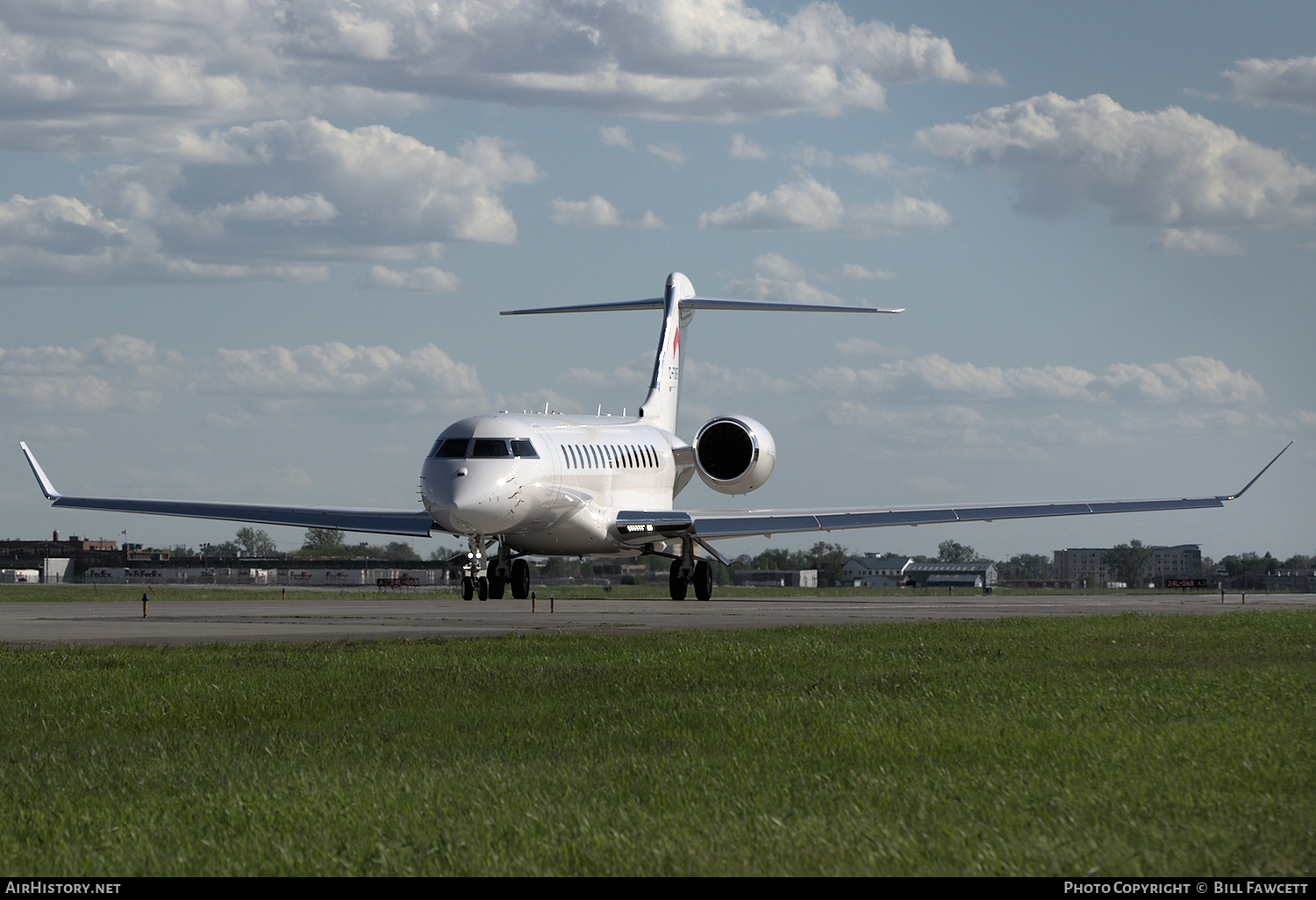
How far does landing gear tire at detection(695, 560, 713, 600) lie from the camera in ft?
144

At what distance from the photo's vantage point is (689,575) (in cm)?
4375

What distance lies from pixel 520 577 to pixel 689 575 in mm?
5637

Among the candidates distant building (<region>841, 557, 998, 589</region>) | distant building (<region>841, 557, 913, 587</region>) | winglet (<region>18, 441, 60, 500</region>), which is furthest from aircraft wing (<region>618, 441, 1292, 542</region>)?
distant building (<region>841, 557, 913, 587</region>)

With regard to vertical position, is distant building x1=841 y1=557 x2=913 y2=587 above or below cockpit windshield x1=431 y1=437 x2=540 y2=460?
below

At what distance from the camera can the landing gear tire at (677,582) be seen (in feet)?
143

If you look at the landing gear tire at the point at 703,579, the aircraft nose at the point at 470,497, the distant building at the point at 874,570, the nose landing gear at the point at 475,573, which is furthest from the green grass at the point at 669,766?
the distant building at the point at 874,570

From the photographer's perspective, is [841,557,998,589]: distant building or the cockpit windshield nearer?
the cockpit windshield

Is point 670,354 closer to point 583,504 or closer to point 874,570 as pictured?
point 583,504

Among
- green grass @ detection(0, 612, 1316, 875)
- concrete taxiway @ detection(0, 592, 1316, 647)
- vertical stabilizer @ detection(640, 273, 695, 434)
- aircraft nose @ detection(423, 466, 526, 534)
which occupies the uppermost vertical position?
vertical stabilizer @ detection(640, 273, 695, 434)

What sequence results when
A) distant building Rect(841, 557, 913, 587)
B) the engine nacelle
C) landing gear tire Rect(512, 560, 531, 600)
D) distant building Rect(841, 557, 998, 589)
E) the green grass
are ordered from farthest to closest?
1. distant building Rect(841, 557, 913, 587)
2. distant building Rect(841, 557, 998, 589)
3. the engine nacelle
4. landing gear tire Rect(512, 560, 531, 600)
5. the green grass

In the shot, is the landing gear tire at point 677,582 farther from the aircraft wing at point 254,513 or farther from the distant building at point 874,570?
the distant building at point 874,570

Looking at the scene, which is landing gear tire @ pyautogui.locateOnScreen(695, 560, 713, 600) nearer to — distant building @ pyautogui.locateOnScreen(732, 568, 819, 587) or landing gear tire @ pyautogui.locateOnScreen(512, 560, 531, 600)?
landing gear tire @ pyautogui.locateOnScreen(512, 560, 531, 600)

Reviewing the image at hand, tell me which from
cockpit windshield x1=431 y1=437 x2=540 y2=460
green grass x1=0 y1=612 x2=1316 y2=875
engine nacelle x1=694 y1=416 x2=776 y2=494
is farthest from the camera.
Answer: engine nacelle x1=694 y1=416 x2=776 y2=494

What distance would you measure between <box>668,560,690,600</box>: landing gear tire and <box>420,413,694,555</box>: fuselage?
1467mm
